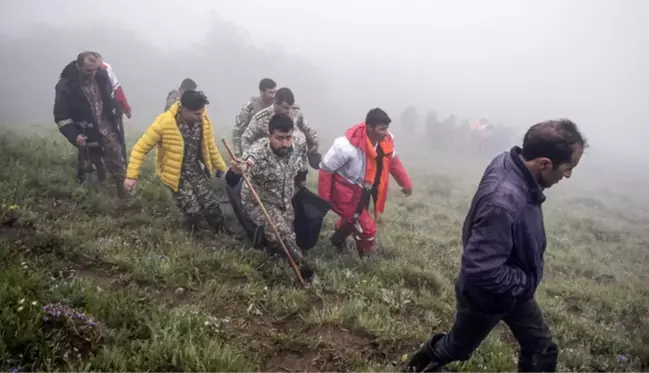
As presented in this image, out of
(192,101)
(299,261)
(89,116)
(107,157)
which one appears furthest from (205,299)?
(89,116)

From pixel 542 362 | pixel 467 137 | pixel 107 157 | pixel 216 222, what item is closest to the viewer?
pixel 542 362

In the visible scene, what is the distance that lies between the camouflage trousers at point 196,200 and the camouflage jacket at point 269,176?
1129 mm

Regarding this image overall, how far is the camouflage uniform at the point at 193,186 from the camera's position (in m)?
6.73

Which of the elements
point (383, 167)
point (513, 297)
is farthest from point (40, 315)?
point (383, 167)

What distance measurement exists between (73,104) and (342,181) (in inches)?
191

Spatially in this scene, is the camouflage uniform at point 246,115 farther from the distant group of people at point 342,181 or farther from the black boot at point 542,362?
the black boot at point 542,362

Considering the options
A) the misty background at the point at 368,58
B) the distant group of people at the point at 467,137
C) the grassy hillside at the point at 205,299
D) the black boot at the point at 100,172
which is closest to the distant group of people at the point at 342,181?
the black boot at the point at 100,172

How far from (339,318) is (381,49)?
94.9 m

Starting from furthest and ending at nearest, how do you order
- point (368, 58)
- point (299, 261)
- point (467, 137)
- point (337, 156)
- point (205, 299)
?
point (368, 58), point (467, 137), point (337, 156), point (299, 261), point (205, 299)

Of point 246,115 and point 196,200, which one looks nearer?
point 196,200

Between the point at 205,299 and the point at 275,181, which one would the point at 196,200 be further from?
the point at 205,299

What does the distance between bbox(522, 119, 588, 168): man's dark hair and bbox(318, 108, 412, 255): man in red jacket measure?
3.48m

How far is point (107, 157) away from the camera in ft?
26.5

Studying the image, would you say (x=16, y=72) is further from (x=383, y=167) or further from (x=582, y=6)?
(x=582, y=6)
